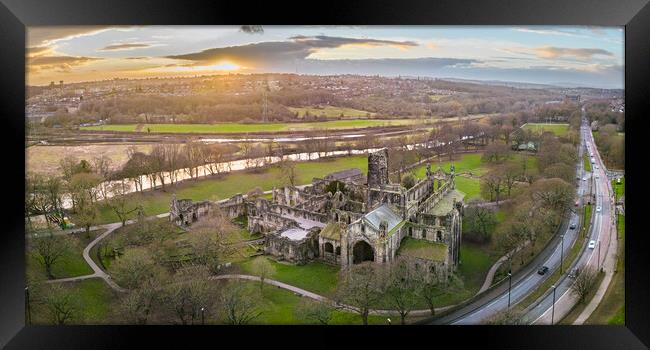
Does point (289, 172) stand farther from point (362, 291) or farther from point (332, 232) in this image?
point (362, 291)

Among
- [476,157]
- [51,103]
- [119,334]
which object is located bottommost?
[119,334]

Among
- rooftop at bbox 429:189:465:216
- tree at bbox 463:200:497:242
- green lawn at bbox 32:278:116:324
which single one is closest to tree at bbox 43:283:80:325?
green lawn at bbox 32:278:116:324

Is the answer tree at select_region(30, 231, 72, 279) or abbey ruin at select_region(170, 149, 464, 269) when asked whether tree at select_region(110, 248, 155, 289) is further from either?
abbey ruin at select_region(170, 149, 464, 269)

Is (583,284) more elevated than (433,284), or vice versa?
(583,284)

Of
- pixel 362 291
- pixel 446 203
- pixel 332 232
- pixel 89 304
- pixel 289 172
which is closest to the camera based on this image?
pixel 362 291

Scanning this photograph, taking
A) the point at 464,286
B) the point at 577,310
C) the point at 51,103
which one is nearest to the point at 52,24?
the point at 51,103
